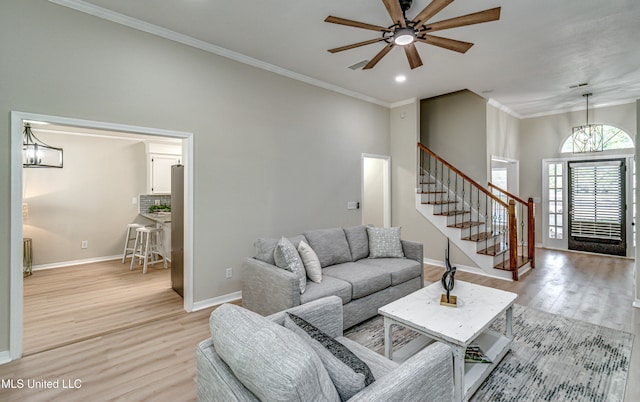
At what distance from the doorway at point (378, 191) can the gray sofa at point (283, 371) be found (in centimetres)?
473

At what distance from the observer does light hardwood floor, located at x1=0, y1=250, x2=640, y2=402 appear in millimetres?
2115

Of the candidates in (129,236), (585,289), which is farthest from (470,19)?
(129,236)

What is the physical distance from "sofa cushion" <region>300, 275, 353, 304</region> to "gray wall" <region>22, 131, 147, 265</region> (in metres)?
5.36

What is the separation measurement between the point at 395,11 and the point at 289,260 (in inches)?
89.9

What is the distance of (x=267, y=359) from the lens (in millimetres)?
1030

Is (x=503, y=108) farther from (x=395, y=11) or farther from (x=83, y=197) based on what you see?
(x=83, y=197)

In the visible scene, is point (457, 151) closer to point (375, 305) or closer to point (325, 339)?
point (375, 305)

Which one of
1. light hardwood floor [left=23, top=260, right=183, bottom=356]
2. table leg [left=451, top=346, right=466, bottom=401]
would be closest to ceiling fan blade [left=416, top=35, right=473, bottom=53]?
table leg [left=451, top=346, right=466, bottom=401]

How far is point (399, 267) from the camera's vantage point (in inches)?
139

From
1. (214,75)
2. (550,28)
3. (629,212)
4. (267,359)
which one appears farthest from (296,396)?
(629,212)

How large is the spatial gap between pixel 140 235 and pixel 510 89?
7.40 meters

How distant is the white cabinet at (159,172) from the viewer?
6.54 meters

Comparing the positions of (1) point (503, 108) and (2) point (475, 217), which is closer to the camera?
(2) point (475, 217)

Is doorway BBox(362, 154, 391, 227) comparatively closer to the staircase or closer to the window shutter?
the staircase
